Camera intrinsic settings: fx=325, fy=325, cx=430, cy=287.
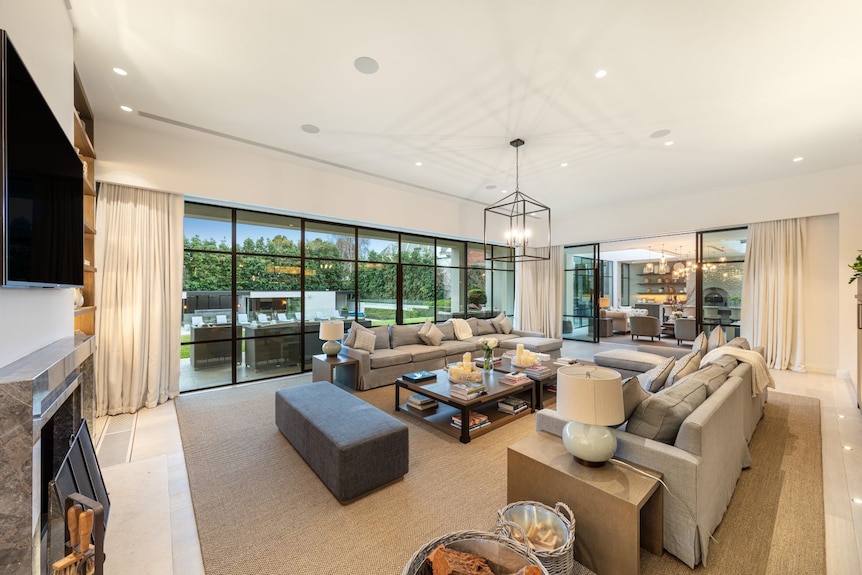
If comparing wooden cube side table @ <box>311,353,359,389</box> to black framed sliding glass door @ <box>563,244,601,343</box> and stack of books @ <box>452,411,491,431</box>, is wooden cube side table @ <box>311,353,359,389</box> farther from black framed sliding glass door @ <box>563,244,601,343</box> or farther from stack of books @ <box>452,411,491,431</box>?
black framed sliding glass door @ <box>563,244,601,343</box>

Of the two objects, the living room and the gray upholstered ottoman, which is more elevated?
the living room

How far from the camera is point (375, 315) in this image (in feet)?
21.9

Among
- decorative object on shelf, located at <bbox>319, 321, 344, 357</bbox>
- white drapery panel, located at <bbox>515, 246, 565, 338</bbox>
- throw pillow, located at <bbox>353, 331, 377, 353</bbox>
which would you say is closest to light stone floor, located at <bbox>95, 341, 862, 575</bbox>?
decorative object on shelf, located at <bbox>319, 321, 344, 357</bbox>

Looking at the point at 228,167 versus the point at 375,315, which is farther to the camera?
the point at 375,315

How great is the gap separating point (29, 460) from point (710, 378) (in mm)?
3865

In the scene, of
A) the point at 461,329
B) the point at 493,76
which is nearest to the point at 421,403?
the point at 461,329

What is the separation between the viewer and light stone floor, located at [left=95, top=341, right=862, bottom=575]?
5.99 feet

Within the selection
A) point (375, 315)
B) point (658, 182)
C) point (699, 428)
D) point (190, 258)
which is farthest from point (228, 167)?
point (658, 182)

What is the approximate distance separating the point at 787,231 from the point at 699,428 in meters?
6.52

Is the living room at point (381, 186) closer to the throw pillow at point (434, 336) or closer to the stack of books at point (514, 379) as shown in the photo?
the throw pillow at point (434, 336)

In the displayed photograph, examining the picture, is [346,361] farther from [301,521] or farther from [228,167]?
[228,167]

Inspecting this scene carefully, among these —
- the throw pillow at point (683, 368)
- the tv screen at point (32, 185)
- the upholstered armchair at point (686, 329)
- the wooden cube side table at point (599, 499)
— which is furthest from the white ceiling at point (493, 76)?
the upholstered armchair at point (686, 329)

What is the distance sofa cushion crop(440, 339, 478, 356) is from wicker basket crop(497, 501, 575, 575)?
390 centimetres

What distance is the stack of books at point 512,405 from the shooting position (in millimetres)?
3771
